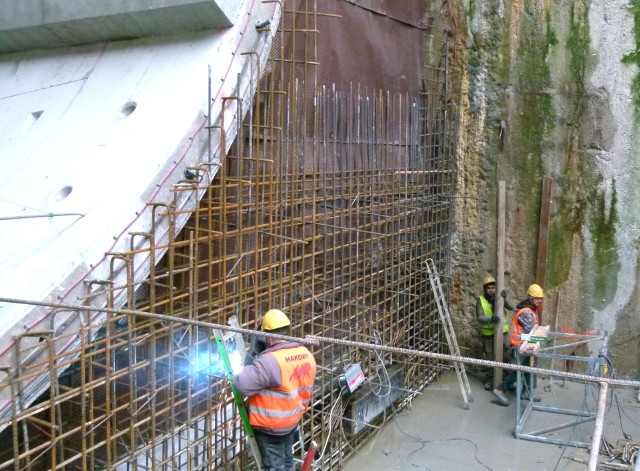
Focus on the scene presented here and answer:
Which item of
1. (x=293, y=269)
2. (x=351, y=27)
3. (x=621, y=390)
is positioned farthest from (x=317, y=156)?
(x=621, y=390)

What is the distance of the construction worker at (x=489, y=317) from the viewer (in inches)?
352

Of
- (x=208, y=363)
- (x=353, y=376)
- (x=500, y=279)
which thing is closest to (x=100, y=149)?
(x=208, y=363)

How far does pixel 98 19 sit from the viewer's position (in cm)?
653

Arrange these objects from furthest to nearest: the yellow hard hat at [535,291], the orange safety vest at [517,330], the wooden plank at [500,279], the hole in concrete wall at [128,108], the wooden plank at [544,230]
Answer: the wooden plank at [544,230], the wooden plank at [500,279], the yellow hard hat at [535,291], the orange safety vest at [517,330], the hole in concrete wall at [128,108]

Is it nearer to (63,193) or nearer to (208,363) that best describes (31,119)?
(63,193)

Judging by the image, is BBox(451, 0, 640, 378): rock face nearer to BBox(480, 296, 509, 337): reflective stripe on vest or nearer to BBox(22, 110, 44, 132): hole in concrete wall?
BBox(480, 296, 509, 337): reflective stripe on vest

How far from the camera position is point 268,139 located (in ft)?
19.6

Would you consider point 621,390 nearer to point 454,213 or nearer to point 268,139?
point 454,213

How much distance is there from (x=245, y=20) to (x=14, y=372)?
11.6 feet

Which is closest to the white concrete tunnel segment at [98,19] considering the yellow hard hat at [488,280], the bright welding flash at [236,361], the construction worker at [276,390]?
the construction worker at [276,390]

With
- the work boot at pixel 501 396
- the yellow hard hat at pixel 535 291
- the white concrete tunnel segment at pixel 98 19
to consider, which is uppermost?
the white concrete tunnel segment at pixel 98 19

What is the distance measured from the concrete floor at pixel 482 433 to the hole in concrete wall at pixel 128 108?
425 centimetres

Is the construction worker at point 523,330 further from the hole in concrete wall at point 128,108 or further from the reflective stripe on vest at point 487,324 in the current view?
the hole in concrete wall at point 128,108

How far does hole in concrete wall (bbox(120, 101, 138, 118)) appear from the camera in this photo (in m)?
6.00
